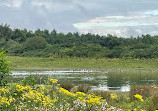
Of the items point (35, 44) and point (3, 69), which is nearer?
point (3, 69)

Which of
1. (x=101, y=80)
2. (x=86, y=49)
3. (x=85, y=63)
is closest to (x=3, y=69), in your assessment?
(x=101, y=80)

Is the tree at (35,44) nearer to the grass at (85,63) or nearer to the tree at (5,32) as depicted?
the grass at (85,63)

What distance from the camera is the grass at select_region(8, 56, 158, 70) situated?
46.2 meters

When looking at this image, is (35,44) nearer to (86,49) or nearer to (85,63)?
(86,49)

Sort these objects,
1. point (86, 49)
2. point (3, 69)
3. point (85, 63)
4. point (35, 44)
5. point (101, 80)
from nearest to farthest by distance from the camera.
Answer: point (3, 69) < point (101, 80) < point (85, 63) < point (86, 49) < point (35, 44)

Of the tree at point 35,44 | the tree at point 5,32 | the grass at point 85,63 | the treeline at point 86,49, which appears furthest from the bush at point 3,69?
the tree at point 5,32

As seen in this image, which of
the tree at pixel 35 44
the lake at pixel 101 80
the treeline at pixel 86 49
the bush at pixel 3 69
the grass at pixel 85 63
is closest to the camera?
the bush at pixel 3 69

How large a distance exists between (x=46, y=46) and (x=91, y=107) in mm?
61588

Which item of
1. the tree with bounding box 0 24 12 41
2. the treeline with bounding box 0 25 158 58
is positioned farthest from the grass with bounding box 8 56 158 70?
the tree with bounding box 0 24 12 41

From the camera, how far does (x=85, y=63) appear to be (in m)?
49.5

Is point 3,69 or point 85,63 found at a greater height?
point 3,69

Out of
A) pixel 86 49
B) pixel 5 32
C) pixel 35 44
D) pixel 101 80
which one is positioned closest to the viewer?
pixel 101 80

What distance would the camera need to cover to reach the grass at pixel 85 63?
151 feet

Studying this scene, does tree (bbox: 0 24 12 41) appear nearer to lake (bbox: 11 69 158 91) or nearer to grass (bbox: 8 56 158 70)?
grass (bbox: 8 56 158 70)
